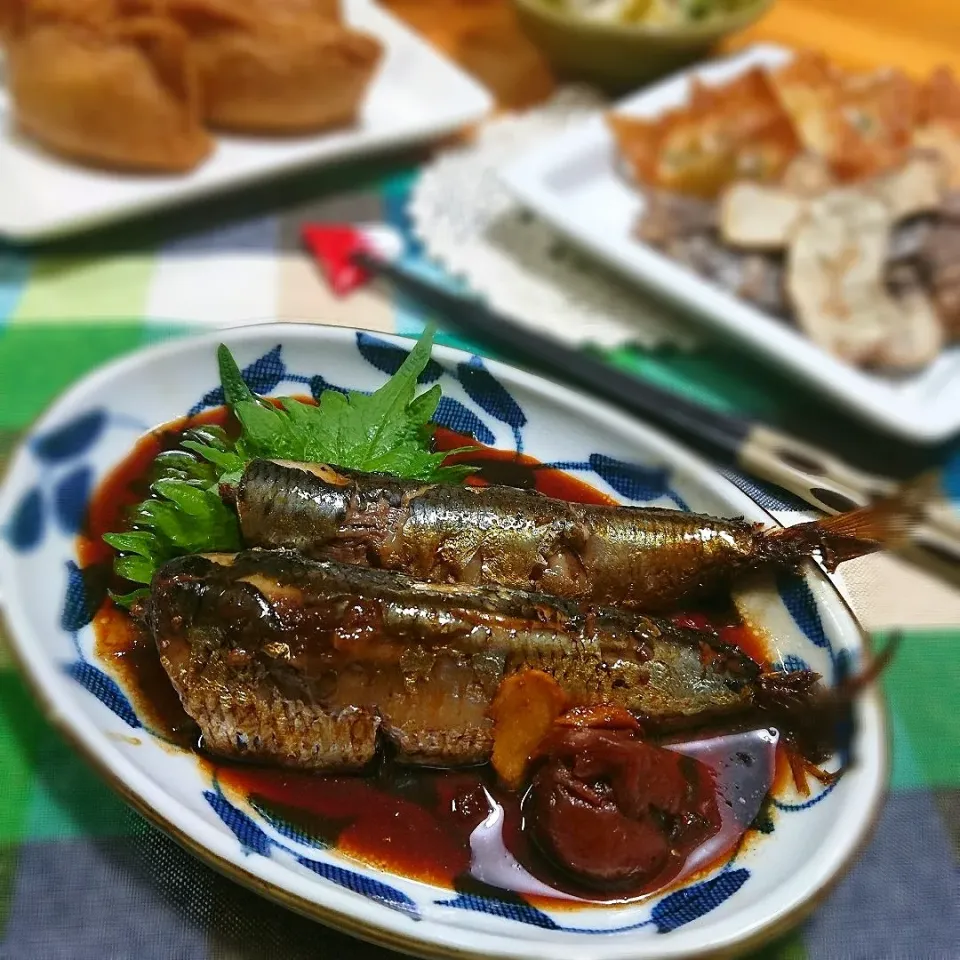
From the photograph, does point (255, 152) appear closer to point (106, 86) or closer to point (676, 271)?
point (106, 86)

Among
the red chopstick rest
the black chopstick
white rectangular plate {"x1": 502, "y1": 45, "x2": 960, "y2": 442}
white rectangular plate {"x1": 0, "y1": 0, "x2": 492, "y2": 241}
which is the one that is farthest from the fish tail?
white rectangular plate {"x1": 0, "y1": 0, "x2": 492, "y2": 241}

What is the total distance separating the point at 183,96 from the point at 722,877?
2806mm

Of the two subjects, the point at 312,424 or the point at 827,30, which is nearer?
the point at 312,424

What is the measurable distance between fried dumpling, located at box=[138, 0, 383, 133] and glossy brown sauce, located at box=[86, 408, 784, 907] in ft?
6.65

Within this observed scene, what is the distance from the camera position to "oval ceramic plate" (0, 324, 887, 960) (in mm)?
1180

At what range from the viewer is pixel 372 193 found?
3.18 m

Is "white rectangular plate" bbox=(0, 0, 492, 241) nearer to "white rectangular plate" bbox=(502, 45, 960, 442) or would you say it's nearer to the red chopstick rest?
the red chopstick rest

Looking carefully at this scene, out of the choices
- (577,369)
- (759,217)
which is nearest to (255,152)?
(577,369)

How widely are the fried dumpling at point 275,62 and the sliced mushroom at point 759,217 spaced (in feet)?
4.60

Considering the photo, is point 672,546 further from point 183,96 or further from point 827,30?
point 827,30

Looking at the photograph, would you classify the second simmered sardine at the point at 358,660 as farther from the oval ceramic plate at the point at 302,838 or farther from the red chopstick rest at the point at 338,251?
the red chopstick rest at the point at 338,251

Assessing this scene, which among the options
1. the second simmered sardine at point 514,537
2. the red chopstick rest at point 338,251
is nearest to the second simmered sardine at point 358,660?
the second simmered sardine at point 514,537

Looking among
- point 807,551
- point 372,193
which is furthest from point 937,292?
point 372,193

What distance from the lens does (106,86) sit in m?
2.58
